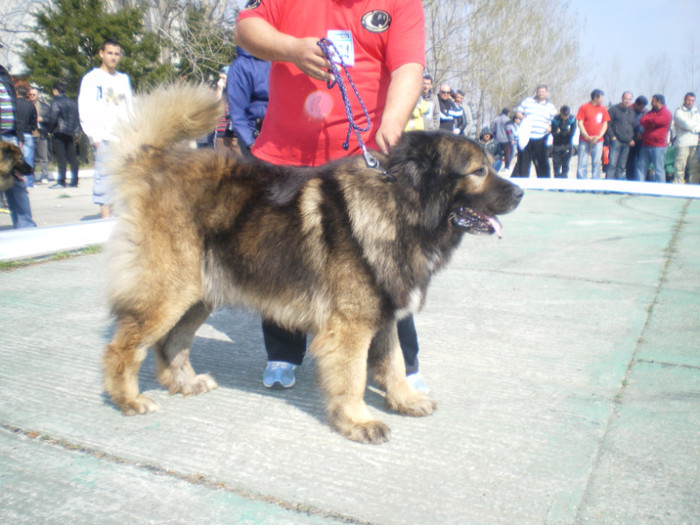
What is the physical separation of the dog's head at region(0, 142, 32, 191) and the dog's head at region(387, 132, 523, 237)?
5836 millimetres

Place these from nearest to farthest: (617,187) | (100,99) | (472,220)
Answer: (472,220)
(100,99)
(617,187)

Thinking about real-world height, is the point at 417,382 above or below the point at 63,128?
below

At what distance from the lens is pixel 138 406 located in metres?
3.07

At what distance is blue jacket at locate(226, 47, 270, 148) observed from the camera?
5.39 meters

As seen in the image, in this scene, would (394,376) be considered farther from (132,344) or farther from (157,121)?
(157,121)

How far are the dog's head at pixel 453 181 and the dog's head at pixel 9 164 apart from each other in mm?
5836

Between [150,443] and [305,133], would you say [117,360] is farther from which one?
[305,133]

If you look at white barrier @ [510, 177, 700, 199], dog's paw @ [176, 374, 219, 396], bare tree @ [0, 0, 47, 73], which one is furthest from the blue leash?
bare tree @ [0, 0, 47, 73]

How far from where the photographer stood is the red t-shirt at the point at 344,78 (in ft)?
10.3

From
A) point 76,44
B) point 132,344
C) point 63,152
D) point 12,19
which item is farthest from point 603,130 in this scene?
point 12,19

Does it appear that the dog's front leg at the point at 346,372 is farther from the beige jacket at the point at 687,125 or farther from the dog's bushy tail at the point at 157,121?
the beige jacket at the point at 687,125

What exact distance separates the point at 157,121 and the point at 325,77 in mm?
934

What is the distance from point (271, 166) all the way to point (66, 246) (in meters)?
4.58

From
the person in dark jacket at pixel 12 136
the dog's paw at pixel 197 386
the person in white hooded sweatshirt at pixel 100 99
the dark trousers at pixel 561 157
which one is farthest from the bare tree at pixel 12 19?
the dog's paw at pixel 197 386
